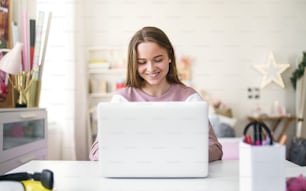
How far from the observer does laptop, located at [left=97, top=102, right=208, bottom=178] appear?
69 centimetres

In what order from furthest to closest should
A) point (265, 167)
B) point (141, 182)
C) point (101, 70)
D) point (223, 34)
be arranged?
point (223, 34)
point (101, 70)
point (141, 182)
point (265, 167)

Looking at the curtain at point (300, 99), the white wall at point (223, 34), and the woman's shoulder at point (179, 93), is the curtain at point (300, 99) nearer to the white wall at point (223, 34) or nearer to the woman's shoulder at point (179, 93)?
the white wall at point (223, 34)

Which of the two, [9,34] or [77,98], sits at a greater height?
[9,34]

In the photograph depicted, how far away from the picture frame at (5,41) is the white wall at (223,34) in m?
1.82

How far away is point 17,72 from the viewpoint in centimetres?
180

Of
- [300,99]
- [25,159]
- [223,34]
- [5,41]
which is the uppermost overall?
[223,34]

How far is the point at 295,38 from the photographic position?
4.08 m

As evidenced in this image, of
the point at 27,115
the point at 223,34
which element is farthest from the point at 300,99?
the point at 27,115

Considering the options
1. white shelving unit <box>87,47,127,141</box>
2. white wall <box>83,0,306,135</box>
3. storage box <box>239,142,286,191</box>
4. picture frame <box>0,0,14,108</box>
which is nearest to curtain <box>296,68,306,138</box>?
white wall <box>83,0,306,135</box>

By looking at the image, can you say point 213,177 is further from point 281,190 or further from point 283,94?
point 283,94

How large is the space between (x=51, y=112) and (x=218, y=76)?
1.84 m

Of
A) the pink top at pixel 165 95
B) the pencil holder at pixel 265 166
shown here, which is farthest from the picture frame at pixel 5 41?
the pencil holder at pixel 265 166

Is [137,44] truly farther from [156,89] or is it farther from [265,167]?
[265,167]

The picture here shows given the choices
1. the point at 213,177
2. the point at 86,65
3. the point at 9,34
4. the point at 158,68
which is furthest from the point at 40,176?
the point at 86,65
